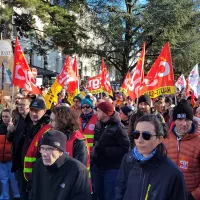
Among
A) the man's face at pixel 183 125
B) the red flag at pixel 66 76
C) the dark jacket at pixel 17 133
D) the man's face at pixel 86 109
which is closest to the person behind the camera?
the man's face at pixel 183 125

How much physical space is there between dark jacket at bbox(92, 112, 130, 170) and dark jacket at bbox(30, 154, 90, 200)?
2014 millimetres

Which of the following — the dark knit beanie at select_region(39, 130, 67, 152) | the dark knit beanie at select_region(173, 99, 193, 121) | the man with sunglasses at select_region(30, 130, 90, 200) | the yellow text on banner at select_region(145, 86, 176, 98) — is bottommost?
the man with sunglasses at select_region(30, 130, 90, 200)

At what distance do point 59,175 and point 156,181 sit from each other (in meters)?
0.80

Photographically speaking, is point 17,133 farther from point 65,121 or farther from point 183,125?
point 183,125

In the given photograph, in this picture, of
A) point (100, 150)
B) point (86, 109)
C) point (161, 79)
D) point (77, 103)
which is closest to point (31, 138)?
point (100, 150)

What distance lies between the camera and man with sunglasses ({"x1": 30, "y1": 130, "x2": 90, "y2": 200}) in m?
2.94

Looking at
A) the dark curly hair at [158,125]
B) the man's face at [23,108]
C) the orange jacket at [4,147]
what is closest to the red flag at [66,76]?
the orange jacket at [4,147]

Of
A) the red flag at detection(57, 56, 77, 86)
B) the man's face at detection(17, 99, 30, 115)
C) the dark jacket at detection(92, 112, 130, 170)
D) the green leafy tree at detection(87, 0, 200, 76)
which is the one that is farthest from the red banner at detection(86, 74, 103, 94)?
the green leafy tree at detection(87, 0, 200, 76)

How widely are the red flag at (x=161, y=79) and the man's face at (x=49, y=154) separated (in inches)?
189

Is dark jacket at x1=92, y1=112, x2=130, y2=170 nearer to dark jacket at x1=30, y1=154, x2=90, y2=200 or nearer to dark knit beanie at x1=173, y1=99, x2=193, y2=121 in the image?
dark knit beanie at x1=173, y1=99, x2=193, y2=121

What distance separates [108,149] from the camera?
5066 mm

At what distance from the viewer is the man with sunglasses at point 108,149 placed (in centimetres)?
507

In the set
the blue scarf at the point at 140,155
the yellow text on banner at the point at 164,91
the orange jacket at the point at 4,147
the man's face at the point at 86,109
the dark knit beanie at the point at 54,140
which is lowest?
the orange jacket at the point at 4,147

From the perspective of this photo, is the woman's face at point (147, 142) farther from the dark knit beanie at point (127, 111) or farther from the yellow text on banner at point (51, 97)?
the yellow text on banner at point (51, 97)
